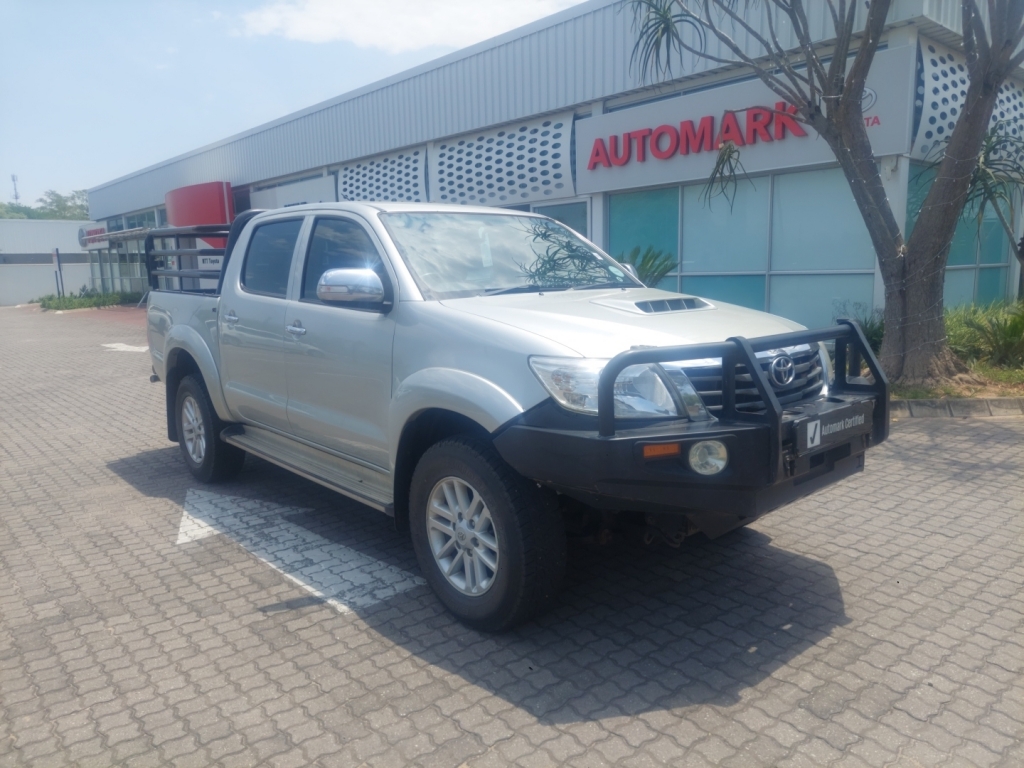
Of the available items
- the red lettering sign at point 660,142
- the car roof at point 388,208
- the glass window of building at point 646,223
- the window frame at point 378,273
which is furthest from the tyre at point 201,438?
the red lettering sign at point 660,142

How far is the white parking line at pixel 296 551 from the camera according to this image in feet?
13.7

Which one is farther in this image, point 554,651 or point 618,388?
point 554,651

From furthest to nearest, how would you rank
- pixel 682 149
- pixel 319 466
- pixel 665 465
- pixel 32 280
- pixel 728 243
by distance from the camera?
pixel 32 280 → pixel 682 149 → pixel 728 243 → pixel 319 466 → pixel 665 465

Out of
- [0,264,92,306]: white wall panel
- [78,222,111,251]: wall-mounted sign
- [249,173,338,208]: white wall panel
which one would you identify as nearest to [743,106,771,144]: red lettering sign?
[249,173,338,208]: white wall panel

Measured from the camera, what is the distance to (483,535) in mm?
3566

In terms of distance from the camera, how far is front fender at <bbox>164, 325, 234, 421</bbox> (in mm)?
5762

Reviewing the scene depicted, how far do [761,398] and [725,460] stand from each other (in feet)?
0.98

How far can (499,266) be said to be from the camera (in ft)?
14.9

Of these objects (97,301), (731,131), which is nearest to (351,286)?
(731,131)

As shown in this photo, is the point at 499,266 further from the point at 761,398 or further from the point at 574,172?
the point at 574,172

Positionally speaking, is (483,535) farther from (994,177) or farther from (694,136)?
(694,136)

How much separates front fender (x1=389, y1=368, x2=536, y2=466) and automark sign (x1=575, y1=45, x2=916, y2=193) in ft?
22.4

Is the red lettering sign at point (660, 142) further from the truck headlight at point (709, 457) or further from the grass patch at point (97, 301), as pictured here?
the grass patch at point (97, 301)

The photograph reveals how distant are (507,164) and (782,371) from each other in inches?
523
